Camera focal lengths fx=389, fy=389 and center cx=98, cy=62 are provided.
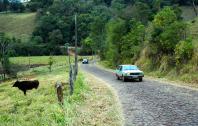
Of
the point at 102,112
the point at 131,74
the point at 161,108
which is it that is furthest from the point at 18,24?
the point at 102,112

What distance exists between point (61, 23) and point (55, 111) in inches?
5732

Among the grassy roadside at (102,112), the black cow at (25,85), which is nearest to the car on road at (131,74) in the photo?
the black cow at (25,85)

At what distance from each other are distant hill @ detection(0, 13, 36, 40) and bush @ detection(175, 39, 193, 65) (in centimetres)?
12624

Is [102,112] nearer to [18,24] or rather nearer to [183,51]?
[183,51]

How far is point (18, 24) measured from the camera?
581 ft

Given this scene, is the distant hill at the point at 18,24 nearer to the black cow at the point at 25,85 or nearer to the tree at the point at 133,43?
the tree at the point at 133,43

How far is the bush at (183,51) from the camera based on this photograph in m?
36.2

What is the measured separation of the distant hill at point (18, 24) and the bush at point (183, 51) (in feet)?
414

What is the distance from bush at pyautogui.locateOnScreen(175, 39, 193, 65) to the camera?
119 ft

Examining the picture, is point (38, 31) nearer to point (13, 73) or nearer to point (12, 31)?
point (12, 31)

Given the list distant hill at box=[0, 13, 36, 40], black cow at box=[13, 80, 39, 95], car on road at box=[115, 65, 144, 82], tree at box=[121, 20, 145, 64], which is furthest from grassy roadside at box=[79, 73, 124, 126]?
distant hill at box=[0, 13, 36, 40]

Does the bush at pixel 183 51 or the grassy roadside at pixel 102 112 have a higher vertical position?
the bush at pixel 183 51

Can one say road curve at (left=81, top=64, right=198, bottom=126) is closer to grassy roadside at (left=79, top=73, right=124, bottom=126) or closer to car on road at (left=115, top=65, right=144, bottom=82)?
grassy roadside at (left=79, top=73, right=124, bottom=126)

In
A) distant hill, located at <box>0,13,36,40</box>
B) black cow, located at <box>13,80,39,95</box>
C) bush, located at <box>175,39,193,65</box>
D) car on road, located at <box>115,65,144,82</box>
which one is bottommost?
black cow, located at <box>13,80,39,95</box>
